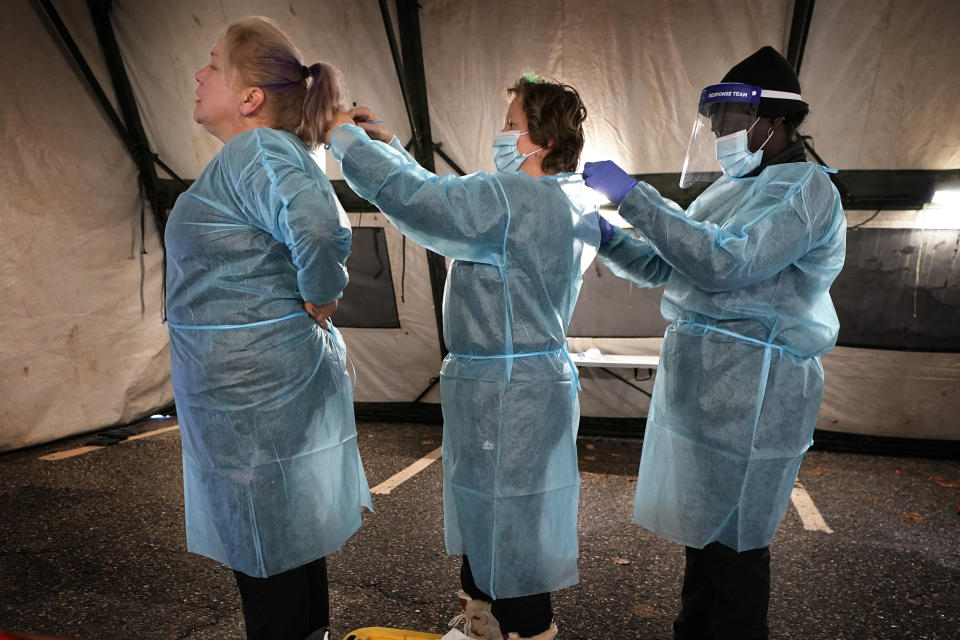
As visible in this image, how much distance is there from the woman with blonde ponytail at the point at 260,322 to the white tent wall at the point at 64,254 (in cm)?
348

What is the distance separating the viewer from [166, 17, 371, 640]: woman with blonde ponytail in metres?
1.41

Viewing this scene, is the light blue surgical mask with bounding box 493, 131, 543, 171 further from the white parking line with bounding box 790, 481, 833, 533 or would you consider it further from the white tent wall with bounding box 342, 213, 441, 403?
the white tent wall with bounding box 342, 213, 441, 403

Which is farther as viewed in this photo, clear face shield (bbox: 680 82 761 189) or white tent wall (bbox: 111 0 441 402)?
white tent wall (bbox: 111 0 441 402)

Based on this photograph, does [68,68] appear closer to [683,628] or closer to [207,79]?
[207,79]

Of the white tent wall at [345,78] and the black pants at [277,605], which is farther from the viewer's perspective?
the white tent wall at [345,78]

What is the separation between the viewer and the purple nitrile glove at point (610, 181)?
5.16 ft

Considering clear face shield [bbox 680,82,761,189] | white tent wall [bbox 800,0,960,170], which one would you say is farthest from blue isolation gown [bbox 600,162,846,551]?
white tent wall [bbox 800,0,960,170]

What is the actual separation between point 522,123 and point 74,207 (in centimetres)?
414

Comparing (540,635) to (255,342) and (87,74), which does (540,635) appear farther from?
(87,74)

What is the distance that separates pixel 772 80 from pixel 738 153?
0.75ft

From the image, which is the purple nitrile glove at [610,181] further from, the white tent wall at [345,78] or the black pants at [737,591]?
the white tent wall at [345,78]

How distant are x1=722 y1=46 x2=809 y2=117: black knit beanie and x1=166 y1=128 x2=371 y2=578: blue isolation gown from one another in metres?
1.24

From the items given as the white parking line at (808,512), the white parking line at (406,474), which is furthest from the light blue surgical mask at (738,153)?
the white parking line at (406,474)

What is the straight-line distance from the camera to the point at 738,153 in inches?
67.9
